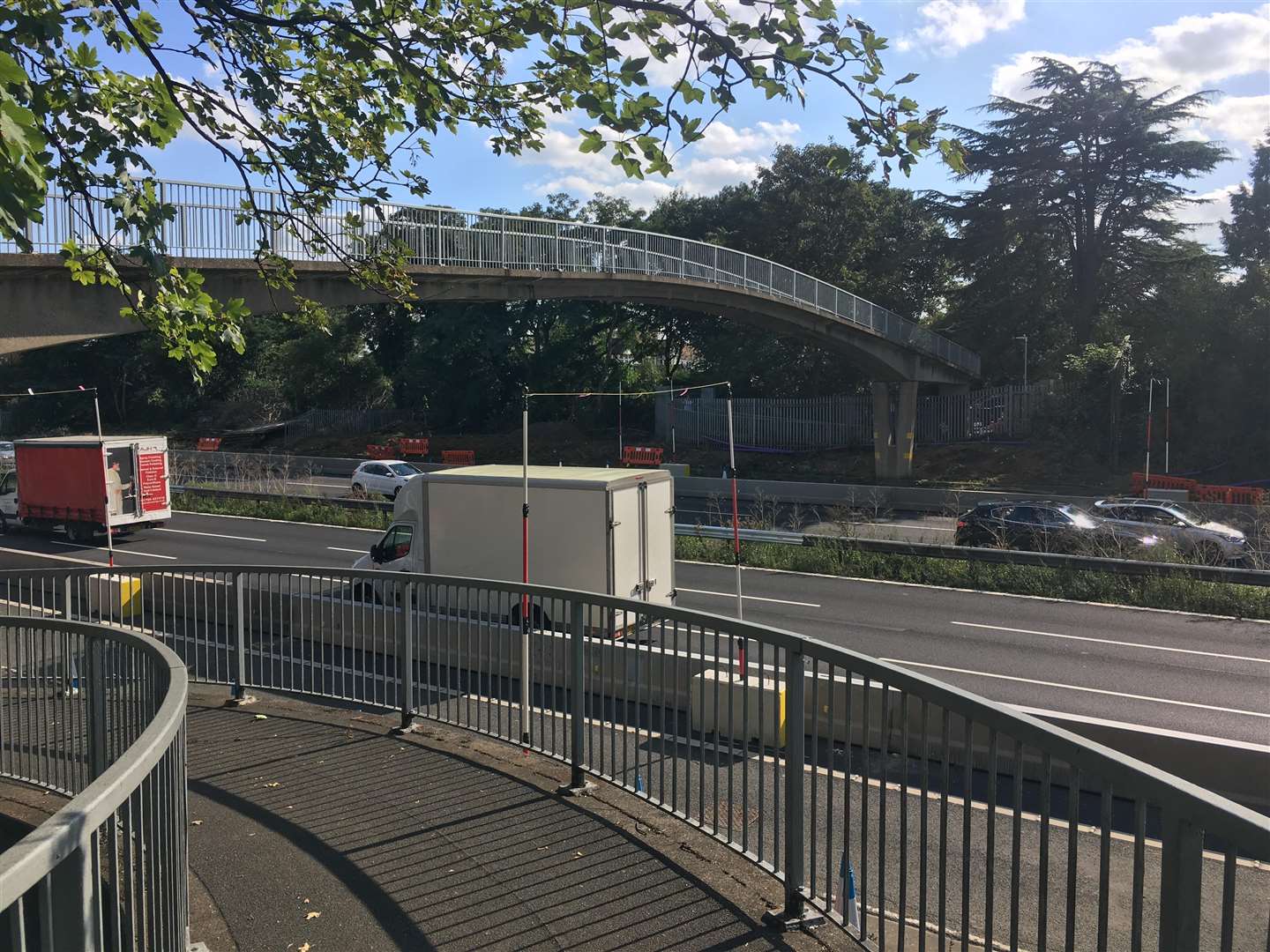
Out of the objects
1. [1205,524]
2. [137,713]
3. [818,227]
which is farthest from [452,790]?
[818,227]

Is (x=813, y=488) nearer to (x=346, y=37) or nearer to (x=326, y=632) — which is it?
(x=326, y=632)

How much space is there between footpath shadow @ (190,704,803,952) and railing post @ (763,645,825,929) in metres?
0.15

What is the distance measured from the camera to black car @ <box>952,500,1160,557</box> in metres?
20.4

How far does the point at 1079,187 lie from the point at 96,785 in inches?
1992

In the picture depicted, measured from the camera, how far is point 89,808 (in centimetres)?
234

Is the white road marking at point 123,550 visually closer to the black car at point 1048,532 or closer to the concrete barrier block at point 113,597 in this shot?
the concrete barrier block at point 113,597

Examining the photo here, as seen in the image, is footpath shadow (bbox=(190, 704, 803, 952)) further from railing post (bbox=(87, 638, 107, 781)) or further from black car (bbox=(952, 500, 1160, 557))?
black car (bbox=(952, 500, 1160, 557))

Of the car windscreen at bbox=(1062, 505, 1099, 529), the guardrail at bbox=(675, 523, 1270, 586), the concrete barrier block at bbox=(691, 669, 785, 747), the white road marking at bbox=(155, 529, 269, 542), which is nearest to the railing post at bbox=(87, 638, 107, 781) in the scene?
the concrete barrier block at bbox=(691, 669, 785, 747)

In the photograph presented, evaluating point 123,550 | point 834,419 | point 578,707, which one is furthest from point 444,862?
point 834,419

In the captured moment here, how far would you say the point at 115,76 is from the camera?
25.2 feet

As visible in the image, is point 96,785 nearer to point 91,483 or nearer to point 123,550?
point 123,550

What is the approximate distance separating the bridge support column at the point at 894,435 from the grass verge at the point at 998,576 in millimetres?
19023

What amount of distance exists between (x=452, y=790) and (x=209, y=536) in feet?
78.2

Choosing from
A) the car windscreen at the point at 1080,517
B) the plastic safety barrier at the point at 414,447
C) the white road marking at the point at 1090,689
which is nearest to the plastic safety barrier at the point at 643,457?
the plastic safety barrier at the point at 414,447
